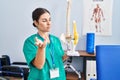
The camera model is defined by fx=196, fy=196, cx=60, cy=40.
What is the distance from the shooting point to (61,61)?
1579 mm

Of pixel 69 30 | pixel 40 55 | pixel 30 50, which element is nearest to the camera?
pixel 40 55

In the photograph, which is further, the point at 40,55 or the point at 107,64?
the point at 107,64

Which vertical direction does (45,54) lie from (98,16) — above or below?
below

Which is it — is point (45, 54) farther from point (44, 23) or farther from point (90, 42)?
point (90, 42)

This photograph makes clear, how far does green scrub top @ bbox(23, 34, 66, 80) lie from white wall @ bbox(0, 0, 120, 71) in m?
1.03

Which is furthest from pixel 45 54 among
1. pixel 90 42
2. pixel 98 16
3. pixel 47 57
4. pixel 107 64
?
pixel 98 16

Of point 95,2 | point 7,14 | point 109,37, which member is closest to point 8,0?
point 7,14

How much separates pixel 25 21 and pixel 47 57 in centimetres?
132

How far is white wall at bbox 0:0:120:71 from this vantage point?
2.56 m

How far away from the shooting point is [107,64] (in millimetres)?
1571

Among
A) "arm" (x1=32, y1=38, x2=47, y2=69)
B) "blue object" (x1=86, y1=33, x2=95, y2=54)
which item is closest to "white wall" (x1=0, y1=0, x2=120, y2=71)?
"blue object" (x1=86, y1=33, x2=95, y2=54)

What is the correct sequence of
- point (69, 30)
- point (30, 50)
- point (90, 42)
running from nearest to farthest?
1. point (30, 50)
2. point (90, 42)
3. point (69, 30)

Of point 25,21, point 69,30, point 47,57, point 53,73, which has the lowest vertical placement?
point 53,73

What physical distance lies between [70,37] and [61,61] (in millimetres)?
758
